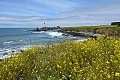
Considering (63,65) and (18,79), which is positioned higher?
(63,65)

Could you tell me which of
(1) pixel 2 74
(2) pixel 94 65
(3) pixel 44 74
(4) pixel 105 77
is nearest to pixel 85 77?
(4) pixel 105 77

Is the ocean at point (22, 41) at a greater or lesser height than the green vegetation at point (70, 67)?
lesser

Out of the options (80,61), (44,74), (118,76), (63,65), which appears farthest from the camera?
(80,61)

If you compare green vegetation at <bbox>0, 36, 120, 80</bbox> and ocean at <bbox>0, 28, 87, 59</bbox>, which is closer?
green vegetation at <bbox>0, 36, 120, 80</bbox>

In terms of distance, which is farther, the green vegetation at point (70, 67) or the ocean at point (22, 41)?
the ocean at point (22, 41)

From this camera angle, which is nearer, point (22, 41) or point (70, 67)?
point (70, 67)

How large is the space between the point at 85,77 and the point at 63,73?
1.37m

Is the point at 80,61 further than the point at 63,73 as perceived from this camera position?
Yes

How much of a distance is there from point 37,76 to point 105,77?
95.6 inches

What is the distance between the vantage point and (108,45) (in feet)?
33.9

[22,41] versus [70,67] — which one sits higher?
[70,67]

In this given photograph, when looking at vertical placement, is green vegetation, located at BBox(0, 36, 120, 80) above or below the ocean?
above

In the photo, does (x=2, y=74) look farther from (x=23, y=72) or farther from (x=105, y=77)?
(x=105, y=77)

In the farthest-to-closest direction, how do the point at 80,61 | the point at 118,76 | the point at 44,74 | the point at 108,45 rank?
the point at 108,45 → the point at 80,61 → the point at 44,74 → the point at 118,76
